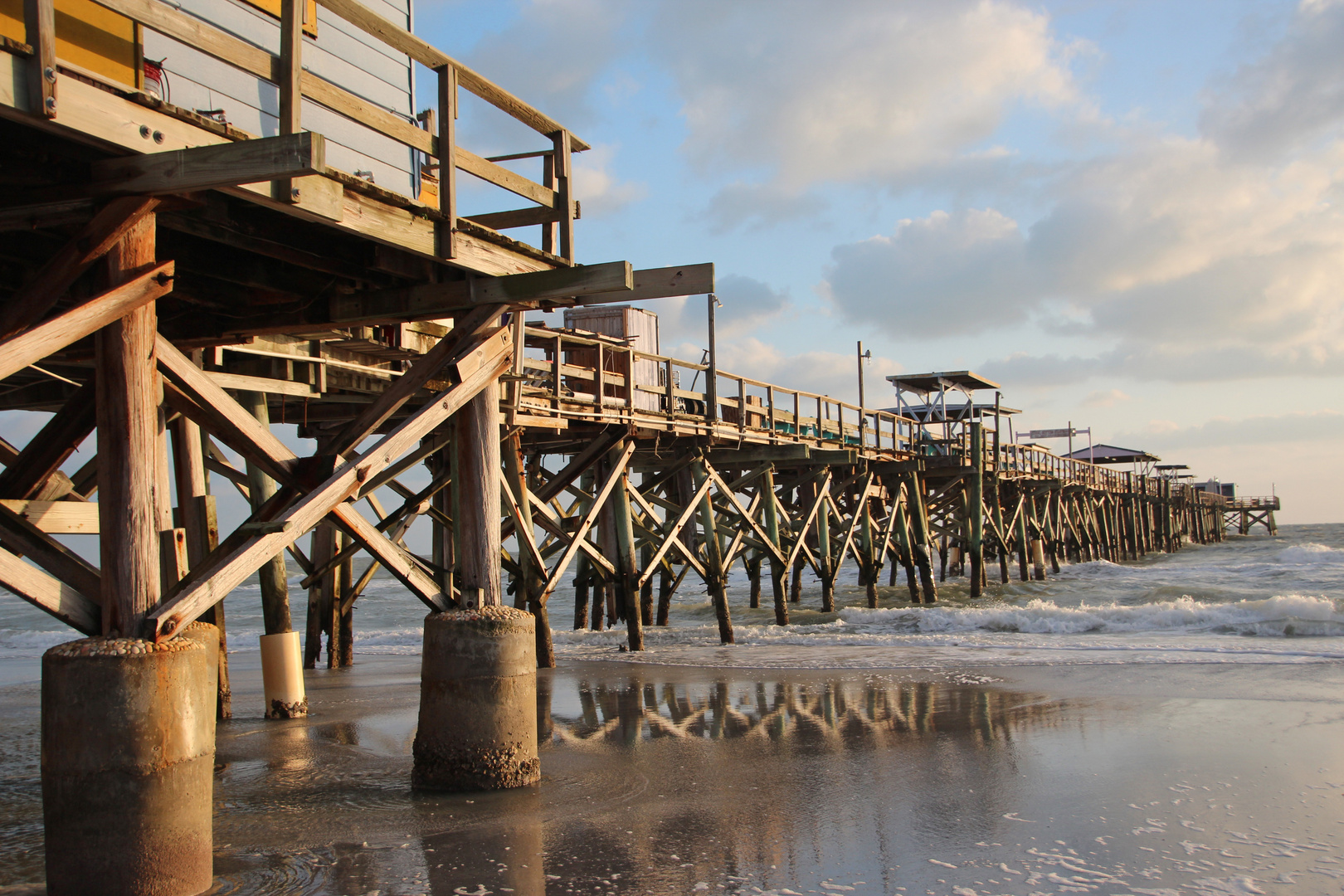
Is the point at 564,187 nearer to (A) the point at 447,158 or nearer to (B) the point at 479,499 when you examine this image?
(A) the point at 447,158

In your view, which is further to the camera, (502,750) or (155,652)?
(502,750)

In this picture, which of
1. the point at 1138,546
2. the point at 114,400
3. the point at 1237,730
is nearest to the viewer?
the point at 114,400

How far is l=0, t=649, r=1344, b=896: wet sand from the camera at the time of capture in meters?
4.48

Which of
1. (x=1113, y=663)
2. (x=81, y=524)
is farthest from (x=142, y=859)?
(x=1113, y=663)

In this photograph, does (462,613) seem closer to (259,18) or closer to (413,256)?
(413,256)

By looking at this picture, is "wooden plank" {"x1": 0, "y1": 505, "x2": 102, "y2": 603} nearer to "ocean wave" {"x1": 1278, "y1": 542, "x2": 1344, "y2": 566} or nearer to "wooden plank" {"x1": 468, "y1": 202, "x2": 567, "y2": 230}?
"wooden plank" {"x1": 468, "y1": 202, "x2": 567, "y2": 230}

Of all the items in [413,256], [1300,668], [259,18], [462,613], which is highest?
[259,18]

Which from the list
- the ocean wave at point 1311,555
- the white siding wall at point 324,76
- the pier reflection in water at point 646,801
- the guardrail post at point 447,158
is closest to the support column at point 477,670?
the pier reflection in water at point 646,801

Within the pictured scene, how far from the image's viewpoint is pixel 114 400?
12.8 ft

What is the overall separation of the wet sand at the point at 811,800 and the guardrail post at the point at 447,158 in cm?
290

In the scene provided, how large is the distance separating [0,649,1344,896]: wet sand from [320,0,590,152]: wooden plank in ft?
12.2

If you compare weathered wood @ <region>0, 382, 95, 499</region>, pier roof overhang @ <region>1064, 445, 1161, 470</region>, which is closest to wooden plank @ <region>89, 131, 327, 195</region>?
weathered wood @ <region>0, 382, 95, 499</region>

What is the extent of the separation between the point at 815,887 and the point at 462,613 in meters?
2.27

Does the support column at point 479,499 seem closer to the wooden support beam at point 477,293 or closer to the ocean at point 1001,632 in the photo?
the wooden support beam at point 477,293
